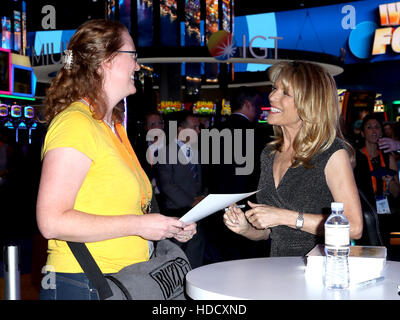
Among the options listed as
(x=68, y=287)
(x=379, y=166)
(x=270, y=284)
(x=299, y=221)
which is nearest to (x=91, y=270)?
(x=68, y=287)

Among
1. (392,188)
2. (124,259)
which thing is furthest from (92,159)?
(392,188)

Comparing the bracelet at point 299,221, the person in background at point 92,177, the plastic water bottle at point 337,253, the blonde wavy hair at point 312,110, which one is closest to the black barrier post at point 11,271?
the person in background at point 92,177

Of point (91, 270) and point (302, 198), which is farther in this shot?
point (302, 198)

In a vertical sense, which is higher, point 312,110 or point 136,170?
point 312,110

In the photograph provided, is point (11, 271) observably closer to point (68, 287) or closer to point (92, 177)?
point (68, 287)

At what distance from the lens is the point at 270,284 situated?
1.52m

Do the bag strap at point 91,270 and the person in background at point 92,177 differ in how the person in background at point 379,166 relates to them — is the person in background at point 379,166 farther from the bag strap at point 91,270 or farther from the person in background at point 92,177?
the bag strap at point 91,270

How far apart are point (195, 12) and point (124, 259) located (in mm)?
11382

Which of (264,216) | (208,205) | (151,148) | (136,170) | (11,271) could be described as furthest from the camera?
(151,148)

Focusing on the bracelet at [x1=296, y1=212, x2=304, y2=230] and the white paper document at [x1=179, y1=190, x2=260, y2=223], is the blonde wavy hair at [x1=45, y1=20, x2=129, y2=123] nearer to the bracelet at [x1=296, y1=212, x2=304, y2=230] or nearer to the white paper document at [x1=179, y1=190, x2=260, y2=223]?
the white paper document at [x1=179, y1=190, x2=260, y2=223]

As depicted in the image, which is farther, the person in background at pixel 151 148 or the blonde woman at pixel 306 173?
the person in background at pixel 151 148

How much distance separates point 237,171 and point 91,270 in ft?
11.1

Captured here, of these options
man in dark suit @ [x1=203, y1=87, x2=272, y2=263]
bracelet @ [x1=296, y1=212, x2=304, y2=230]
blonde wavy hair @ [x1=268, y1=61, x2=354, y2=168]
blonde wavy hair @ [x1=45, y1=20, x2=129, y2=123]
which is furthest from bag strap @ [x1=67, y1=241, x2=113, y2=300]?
man in dark suit @ [x1=203, y1=87, x2=272, y2=263]

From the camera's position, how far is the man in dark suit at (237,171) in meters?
4.80
